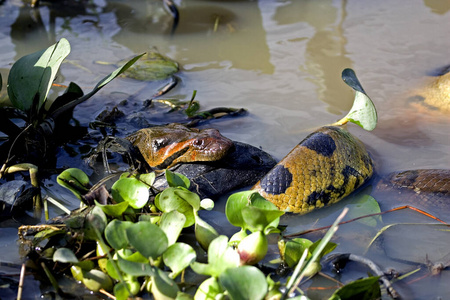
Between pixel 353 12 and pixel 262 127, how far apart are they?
2.52 m

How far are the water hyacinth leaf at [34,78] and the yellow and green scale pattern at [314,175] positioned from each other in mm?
1456

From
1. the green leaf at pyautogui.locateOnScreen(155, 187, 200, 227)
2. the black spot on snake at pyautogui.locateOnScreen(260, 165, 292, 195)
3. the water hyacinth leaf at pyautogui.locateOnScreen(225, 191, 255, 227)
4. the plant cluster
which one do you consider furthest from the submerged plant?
the water hyacinth leaf at pyautogui.locateOnScreen(225, 191, 255, 227)

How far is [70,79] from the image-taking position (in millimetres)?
4402

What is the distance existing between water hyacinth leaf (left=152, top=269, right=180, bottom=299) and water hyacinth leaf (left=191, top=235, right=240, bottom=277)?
0.11 m

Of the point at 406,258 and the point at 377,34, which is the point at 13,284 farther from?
the point at 377,34

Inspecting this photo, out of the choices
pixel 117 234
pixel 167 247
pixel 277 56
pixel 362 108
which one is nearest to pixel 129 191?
pixel 117 234

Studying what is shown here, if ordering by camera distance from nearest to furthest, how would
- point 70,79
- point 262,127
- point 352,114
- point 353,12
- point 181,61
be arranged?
point 352,114
point 262,127
point 70,79
point 181,61
point 353,12

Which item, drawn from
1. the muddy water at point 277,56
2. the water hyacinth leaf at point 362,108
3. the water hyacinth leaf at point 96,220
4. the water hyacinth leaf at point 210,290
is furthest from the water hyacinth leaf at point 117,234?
the water hyacinth leaf at point 362,108

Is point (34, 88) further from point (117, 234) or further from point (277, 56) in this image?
point (277, 56)

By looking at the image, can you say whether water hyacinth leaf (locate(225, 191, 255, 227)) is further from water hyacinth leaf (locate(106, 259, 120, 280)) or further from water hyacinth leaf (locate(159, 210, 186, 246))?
water hyacinth leaf (locate(106, 259, 120, 280))

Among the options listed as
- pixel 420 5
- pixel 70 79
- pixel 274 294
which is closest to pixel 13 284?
pixel 274 294

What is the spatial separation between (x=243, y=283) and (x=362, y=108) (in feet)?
5.51

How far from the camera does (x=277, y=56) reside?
189 inches

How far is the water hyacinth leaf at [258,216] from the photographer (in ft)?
6.49
